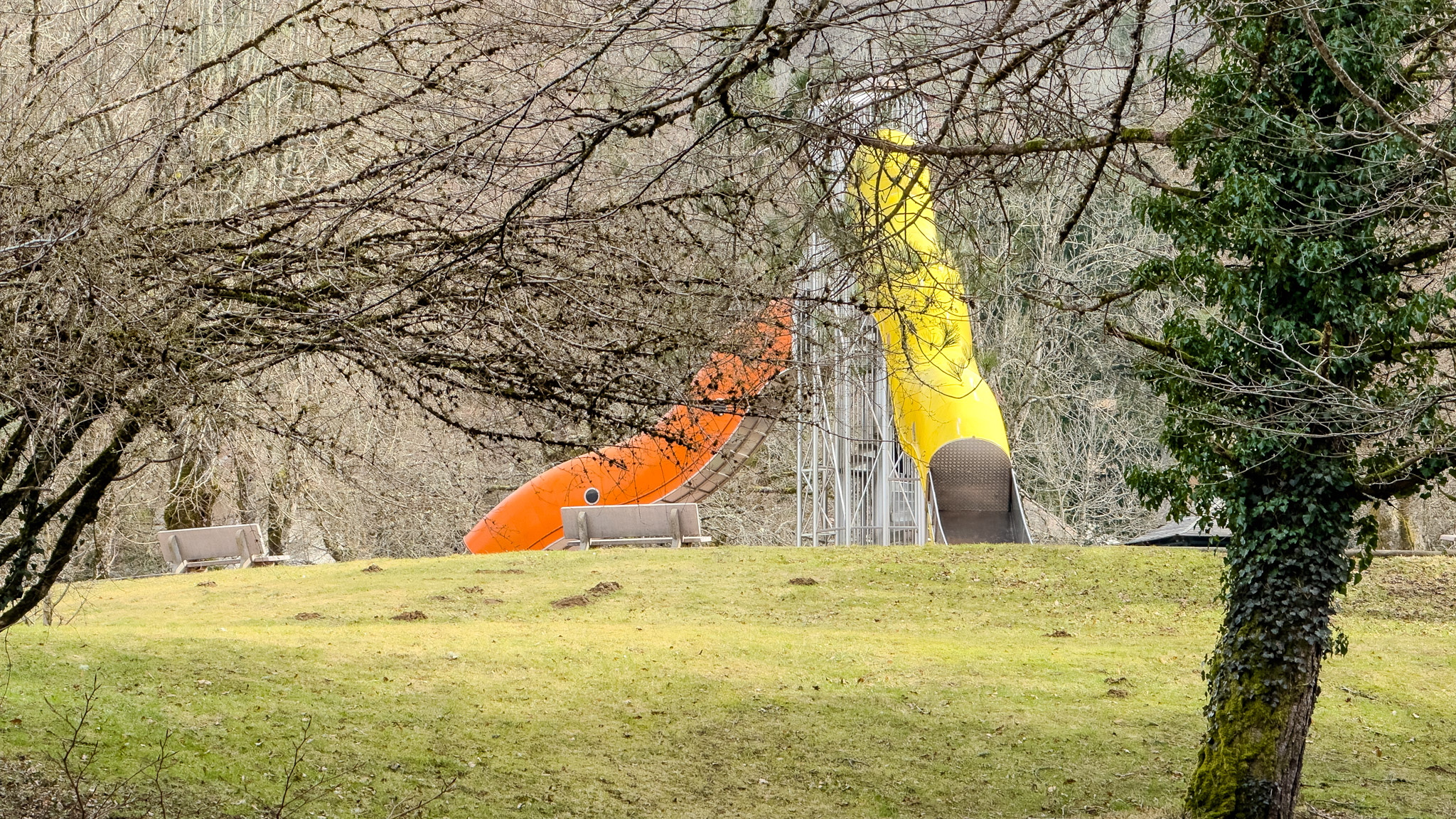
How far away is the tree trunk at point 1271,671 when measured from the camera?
7.46m

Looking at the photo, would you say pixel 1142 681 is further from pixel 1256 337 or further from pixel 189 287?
pixel 189 287

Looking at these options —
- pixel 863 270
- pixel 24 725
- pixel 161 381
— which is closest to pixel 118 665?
pixel 24 725

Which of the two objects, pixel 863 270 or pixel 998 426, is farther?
pixel 998 426

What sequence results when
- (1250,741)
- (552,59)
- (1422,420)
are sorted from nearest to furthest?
(552,59) < (1422,420) < (1250,741)

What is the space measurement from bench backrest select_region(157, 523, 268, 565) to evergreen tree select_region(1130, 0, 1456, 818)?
559 inches

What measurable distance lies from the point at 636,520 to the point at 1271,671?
1246 cm

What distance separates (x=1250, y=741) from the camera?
756cm

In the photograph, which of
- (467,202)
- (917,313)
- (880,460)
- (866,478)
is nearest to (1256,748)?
(917,313)

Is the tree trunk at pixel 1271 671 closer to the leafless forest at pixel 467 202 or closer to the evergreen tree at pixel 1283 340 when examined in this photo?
the evergreen tree at pixel 1283 340

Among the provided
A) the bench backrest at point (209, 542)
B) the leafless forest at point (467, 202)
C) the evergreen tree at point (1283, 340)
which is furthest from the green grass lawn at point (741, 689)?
the bench backrest at point (209, 542)

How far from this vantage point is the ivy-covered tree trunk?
294 inches

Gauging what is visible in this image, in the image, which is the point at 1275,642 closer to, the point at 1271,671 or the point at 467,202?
the point at 1271,671

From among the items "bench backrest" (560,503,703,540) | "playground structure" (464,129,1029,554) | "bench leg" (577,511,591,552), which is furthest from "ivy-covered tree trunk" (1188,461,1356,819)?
"bench leg" (577,511,591,552)

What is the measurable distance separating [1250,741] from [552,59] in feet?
18.6
